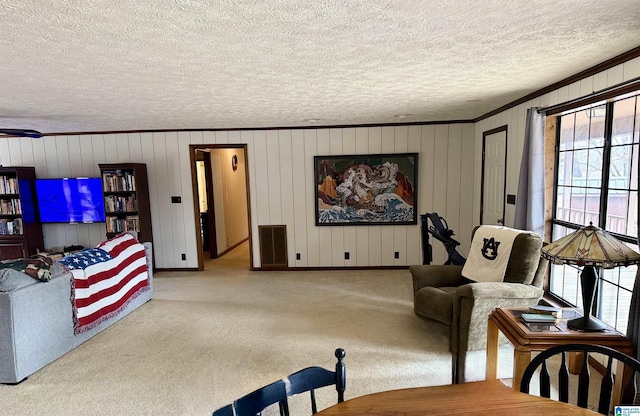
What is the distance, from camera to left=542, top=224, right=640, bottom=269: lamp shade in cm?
182

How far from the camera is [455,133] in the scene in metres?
5.25

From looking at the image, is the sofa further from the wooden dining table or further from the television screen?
the wooden dining table

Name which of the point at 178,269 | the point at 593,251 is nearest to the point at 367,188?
the point at 178,269

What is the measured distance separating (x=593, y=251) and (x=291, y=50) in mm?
1971

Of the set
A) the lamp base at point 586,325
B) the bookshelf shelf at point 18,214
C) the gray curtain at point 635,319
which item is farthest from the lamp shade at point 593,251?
the bookshelf shelf at point 18,214

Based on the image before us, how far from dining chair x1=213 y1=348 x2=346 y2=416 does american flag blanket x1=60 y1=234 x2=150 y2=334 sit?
2.85 metres

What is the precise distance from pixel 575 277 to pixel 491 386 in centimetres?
235

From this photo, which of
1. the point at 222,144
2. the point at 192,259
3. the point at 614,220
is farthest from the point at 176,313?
the point at 614,220

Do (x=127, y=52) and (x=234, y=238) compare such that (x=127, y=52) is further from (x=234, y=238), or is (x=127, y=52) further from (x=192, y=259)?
(x=234, y=238)

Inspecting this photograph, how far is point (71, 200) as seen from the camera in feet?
17.8

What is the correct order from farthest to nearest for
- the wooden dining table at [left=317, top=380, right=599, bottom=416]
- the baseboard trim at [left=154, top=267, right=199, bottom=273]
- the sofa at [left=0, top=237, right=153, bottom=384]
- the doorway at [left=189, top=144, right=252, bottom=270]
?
1. the doorway at [left=189, top=144, right=252, bottom=270]
2. the baseboard trim at [left=154, top=267, right=199, bottom=273]
3. the sofa at [left=0, top=237, right=153, bottom=384]
4. the wooden dining table at [left=317, top=380, right=599, bottom=416]

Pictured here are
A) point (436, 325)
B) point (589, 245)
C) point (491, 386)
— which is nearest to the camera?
point (491, 386)

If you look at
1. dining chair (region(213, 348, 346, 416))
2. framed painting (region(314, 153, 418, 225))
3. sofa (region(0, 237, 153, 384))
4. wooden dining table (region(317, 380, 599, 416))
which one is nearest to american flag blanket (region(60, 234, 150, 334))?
sofa (region(0, 237, 153, 384))

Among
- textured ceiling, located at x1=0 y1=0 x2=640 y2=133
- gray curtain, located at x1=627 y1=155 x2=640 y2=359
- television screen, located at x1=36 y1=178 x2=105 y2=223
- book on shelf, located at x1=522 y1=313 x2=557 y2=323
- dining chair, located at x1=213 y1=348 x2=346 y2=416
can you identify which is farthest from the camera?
television screen, located at x1=36 y1=178 x2=105 y2=223
